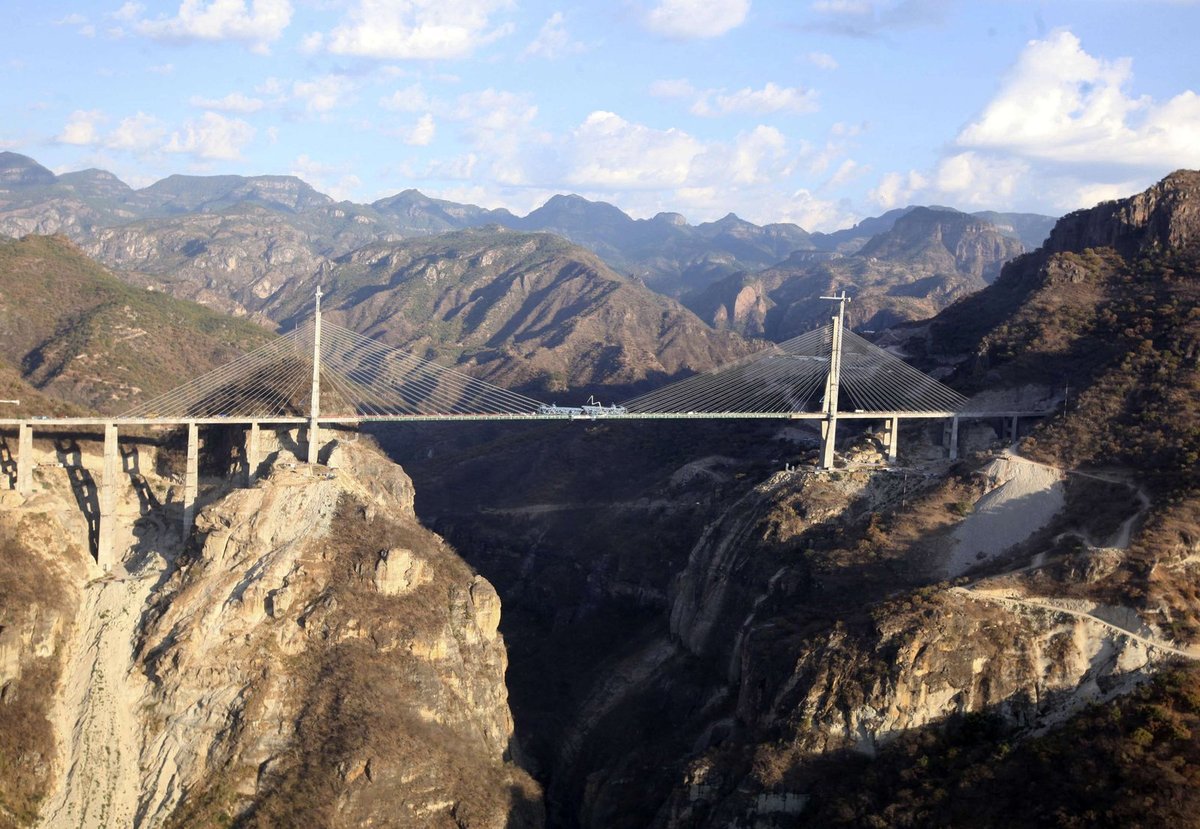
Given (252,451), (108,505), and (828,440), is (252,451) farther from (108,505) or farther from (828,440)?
A: (828,440)

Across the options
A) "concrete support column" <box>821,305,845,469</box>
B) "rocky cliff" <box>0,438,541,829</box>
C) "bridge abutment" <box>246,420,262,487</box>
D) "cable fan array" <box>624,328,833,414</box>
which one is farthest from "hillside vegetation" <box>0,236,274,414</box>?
"concrete support column" <box>821,305,845,469</box>

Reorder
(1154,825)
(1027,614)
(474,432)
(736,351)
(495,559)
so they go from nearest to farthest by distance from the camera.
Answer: (1154,825), (1027,614), (495,559), (474,432), (736,351)

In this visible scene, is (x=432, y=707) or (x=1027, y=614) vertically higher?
(x=1027, y=614)

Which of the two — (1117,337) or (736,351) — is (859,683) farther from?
(736,351)

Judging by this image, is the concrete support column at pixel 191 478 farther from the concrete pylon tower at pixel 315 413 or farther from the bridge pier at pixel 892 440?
the bridge pier at pixel 892 440

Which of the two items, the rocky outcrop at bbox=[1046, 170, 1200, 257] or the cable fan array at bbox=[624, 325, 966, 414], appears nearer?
the cable fan array at bbox=[624, 325, 966, 414]

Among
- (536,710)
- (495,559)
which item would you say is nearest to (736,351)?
(495,559)

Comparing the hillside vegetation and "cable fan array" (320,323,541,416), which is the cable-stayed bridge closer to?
"cable fan array" (320,323,541,416)
